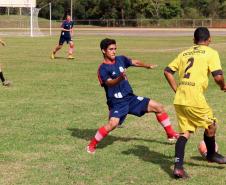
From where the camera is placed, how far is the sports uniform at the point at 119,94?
279 inches

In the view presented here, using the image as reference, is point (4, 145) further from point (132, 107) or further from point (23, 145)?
point (132, 107)

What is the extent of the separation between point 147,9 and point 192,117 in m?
88.8

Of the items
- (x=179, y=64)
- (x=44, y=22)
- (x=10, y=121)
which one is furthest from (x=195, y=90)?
(x=44, y=22)

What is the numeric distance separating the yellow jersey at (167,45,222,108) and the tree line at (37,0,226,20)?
8647cm

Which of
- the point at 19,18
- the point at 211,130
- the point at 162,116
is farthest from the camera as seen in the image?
the point at 19,18

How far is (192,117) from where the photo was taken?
5.88 meters

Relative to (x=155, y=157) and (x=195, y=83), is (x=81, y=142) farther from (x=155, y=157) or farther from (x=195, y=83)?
(x=195, y=83)

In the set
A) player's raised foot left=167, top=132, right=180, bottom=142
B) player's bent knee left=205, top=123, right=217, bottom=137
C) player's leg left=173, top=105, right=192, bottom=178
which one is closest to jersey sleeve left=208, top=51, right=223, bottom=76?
player's leg left=173, top=105, right=192, bottom=178

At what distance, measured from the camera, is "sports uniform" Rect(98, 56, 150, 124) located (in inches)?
279

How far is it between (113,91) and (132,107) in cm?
37

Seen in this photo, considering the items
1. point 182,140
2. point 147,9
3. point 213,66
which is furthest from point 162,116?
point 147,9

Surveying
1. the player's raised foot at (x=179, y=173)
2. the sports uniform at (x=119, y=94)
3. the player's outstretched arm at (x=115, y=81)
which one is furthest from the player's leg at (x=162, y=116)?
the player's raised foot at (x=179, y=173)

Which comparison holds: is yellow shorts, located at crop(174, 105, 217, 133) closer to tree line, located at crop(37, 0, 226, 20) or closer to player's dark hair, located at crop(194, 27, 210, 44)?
player's dark hair, located at crop(194, 27, 210, 44)

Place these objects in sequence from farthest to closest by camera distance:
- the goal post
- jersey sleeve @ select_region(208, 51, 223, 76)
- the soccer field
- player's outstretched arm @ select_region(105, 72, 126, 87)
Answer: the goal post < player's outstretched arm @ select_region(105, 72, 126, 87) < the soccer field < jersey sleeve @ select_region(208, 51, 223, 76)
